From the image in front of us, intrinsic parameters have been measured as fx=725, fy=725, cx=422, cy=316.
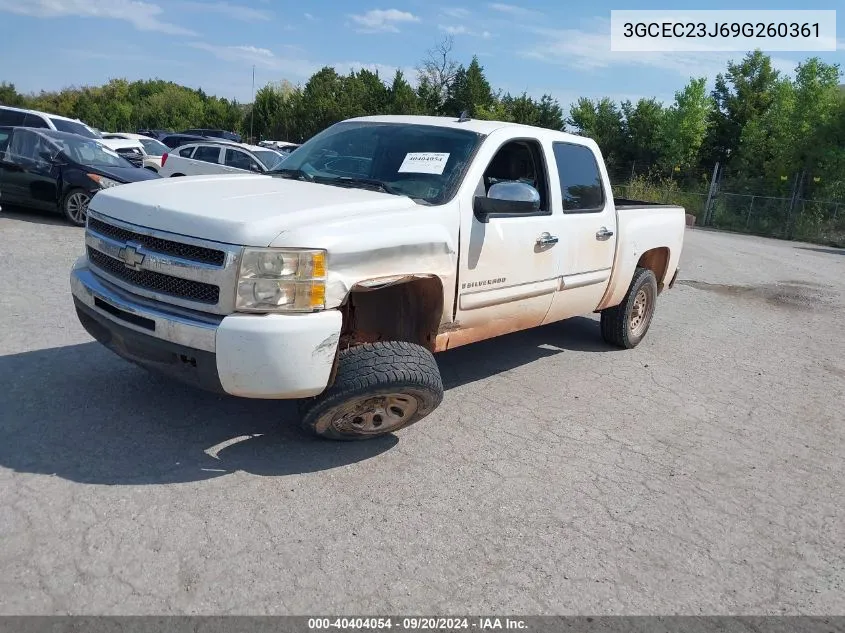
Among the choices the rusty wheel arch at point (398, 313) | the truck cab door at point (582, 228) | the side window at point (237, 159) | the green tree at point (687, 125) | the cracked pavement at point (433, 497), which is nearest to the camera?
the cracked pavement at point (433, 497)

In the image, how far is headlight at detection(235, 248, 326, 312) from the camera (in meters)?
3.44

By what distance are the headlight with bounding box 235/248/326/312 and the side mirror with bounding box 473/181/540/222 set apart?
1307 millimetres

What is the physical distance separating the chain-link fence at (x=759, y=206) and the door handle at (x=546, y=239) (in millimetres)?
24611

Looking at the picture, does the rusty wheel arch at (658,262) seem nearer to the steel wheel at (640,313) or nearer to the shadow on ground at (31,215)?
the steel wheel at (640,313)

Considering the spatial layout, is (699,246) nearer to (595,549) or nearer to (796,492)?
(796,492)

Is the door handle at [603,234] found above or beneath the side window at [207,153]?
beneath

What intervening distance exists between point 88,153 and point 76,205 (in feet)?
3.37

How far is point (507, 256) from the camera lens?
4.71 meters

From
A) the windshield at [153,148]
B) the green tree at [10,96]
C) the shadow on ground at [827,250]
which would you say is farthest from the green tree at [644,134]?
the green tree at [10,96]

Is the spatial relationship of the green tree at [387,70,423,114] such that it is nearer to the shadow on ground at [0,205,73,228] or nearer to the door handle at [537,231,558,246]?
the shadow on ground at [0,205,73,228]

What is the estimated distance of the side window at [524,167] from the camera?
509 centimetres

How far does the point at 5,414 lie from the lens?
13.7ft

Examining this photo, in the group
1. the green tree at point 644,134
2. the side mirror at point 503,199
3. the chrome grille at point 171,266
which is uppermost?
the green tree at point 644,134

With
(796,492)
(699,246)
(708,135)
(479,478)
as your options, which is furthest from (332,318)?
(708,135)
